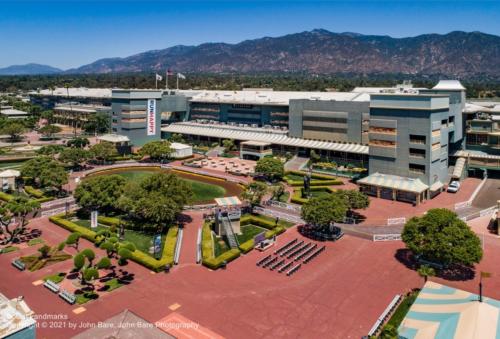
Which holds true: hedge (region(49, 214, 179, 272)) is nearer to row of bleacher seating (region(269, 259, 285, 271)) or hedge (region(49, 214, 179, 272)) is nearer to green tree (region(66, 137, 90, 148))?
row of bleacher seating (region(269, 259, 285, 271))

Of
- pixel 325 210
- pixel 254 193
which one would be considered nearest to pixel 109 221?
pixel 254 193

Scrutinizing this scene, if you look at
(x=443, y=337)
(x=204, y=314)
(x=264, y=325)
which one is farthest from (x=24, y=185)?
(x=443, y=337)

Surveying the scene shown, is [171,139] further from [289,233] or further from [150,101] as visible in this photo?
[289,233]

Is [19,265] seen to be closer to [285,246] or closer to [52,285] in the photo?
[52,285]

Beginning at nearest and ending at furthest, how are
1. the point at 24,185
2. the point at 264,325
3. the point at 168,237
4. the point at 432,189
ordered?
the point at 264,325 → the point at 168,237 → the point at 432,189 → the point at 24,185

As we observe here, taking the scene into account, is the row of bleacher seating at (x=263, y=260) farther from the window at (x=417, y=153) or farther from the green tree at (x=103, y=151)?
the green tree at (x=103, y=151)

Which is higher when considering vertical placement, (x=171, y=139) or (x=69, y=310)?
(x=171, y=139)

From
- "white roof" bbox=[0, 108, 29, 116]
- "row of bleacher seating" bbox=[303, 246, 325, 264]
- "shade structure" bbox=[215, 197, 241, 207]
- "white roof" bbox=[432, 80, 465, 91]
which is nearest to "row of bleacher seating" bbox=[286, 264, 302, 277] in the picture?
"row of bleacher seating" bbox=[303, 246, 325, 264]
